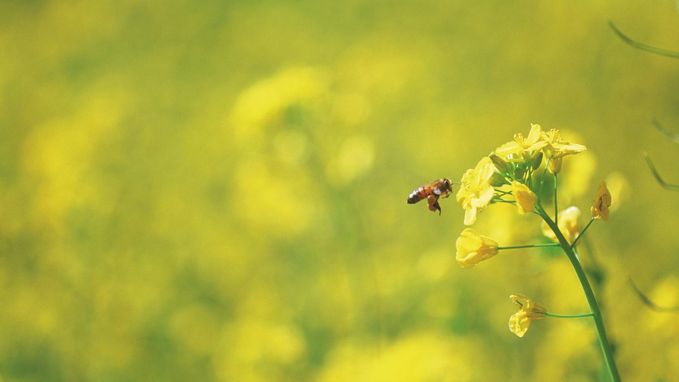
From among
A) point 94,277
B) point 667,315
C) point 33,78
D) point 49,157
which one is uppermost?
point 33,78

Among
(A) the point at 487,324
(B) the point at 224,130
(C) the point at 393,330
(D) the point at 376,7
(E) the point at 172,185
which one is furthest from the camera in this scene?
(D) the point at 376,7

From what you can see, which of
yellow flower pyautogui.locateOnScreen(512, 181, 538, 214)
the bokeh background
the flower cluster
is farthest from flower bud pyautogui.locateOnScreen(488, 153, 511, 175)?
the bokeh background

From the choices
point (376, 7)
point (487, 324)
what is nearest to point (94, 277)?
point (487, 324)

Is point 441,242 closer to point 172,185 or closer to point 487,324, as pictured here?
point 487,324

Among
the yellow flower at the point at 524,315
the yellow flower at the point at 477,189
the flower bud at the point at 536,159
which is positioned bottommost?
the yellow flower at the point at 524,315

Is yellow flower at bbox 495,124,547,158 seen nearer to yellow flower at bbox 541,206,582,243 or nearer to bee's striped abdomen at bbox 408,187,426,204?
yellow flower at bbox 541,206,582,243

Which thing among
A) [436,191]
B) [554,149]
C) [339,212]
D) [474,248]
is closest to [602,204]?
[554,149]

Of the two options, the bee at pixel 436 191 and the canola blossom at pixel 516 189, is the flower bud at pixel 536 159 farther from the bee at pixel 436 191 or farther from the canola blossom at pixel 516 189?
the bee at pixel 436 191

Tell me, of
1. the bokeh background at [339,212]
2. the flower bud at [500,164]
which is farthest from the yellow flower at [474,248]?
the bokeh background at [339,212]
